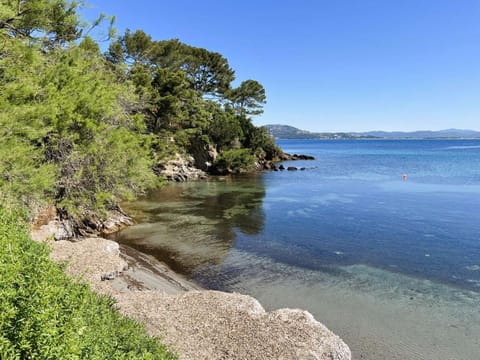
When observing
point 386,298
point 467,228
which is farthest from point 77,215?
point 467,228

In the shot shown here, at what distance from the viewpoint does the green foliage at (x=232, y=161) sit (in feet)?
143

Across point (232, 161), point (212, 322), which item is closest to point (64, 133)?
point (212, 322)

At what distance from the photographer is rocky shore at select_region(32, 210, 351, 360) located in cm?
643

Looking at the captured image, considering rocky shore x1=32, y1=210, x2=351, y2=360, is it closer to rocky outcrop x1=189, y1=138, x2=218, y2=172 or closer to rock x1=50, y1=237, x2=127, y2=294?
rock x1=50, y1=237, x2=127, y2=294

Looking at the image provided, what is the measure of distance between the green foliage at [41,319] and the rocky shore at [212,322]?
1571 millimetres

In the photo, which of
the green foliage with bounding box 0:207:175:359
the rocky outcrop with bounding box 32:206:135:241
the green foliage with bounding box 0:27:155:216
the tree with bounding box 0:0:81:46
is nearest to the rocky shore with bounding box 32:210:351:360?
the green foliage with bounding box 0:207:175:359

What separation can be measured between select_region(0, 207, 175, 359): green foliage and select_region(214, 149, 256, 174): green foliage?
38.5 m

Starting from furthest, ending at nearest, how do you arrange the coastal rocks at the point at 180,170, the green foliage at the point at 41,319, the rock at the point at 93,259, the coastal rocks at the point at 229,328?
1. the coastal rocks at the point at 180,170
2. the rock at the point at 93,259
3. the coastal rocks at the point at 229,328
4. the green foliage at the point at 41,319

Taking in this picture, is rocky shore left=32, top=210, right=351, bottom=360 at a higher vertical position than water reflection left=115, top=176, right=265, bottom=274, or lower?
higher

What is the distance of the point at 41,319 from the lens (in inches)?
119

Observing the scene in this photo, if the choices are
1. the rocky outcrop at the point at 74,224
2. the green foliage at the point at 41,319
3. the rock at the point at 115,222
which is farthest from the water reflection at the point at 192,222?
the green foliage at the point at 41,319

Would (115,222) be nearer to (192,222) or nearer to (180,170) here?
(192,222)

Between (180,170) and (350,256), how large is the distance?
93.2ft

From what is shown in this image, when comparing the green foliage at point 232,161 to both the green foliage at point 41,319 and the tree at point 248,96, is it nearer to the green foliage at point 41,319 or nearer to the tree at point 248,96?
the tree at point 248,96
